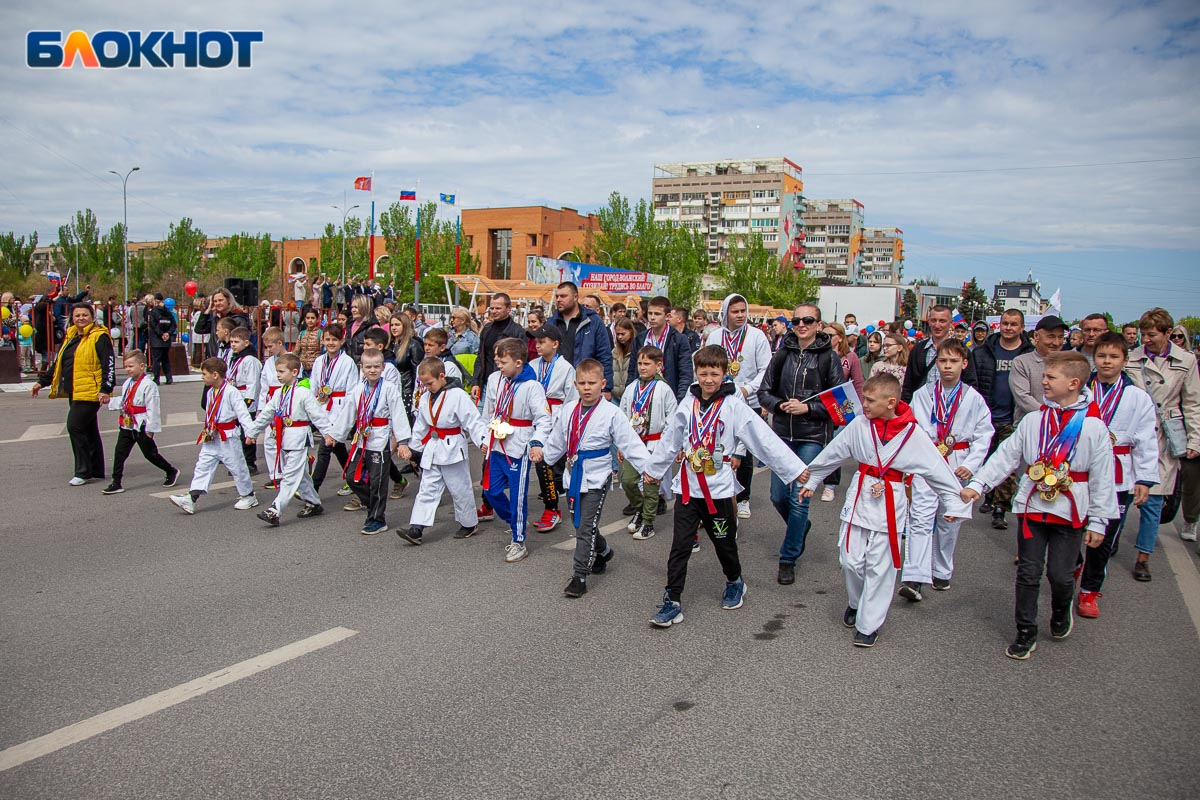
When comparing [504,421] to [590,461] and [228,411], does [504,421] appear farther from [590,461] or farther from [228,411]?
[228,411]

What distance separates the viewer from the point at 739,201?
133500 millimetres

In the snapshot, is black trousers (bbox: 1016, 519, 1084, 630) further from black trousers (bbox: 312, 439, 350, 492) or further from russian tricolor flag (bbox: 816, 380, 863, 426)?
black trousers (bbox: 312, 439, 350, 492)

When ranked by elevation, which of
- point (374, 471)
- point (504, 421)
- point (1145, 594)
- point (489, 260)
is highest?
point (489, 260)

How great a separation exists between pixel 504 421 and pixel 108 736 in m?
3.91

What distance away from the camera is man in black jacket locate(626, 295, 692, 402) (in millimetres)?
8523

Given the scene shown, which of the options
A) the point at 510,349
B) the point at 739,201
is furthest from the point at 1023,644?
the point at 739,201

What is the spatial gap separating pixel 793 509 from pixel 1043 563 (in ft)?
5.44

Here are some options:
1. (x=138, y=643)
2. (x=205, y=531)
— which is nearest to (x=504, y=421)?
(x=205, y=531)

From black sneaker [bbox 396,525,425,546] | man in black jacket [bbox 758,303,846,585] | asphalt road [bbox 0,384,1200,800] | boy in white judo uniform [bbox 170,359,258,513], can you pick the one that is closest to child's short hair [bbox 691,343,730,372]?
man in black jacket [bbox 758,303,846,585]

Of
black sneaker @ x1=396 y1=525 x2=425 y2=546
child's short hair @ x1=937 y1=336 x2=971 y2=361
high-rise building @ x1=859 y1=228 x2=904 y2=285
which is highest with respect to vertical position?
high-rise building @ x1=859 y1=228 x2=904 y2=285

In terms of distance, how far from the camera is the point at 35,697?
3879 mm

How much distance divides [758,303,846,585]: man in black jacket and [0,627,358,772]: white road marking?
315 centimetres

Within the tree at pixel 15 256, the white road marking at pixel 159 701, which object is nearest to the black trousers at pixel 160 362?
the white road marking at pixel 159 701

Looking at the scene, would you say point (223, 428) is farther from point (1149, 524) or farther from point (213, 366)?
point (1149, 524)
